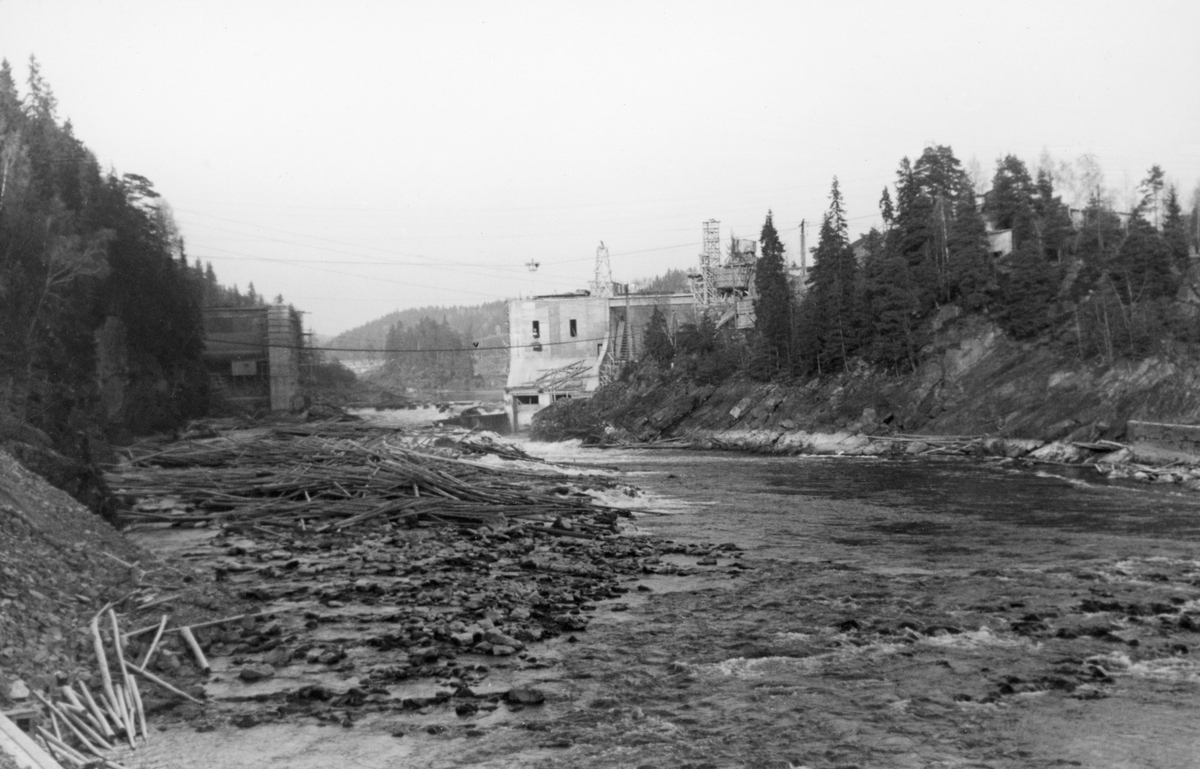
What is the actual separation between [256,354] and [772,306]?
31348 millimetres

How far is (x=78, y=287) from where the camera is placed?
35781 mm

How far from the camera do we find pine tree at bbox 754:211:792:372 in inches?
2114

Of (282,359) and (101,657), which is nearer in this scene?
(101,657)

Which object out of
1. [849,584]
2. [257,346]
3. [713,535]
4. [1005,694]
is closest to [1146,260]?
[713,535]

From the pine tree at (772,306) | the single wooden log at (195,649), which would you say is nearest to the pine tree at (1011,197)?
the pine tree at (772,306)

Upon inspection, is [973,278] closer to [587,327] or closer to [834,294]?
[834,294]

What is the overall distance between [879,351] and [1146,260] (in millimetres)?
12510

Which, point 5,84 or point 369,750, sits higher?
point 5,84

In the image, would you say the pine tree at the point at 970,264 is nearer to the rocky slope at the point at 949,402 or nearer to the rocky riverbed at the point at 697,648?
the rocky slope at the point at 949,402

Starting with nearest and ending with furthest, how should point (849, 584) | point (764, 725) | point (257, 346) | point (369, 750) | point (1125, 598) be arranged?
point (369, 750)
point (764, 725)
point (1125, 598)
point (849, 584)
point (257, 346)

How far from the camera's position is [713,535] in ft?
67.7

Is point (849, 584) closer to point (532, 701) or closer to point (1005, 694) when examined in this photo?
point (1005, 694)

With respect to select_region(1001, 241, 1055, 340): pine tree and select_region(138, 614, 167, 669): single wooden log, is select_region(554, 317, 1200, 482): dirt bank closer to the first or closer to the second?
select_region(1001, 241, 1055, 340): pine tree

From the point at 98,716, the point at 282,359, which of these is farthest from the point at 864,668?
the point at 282,359
